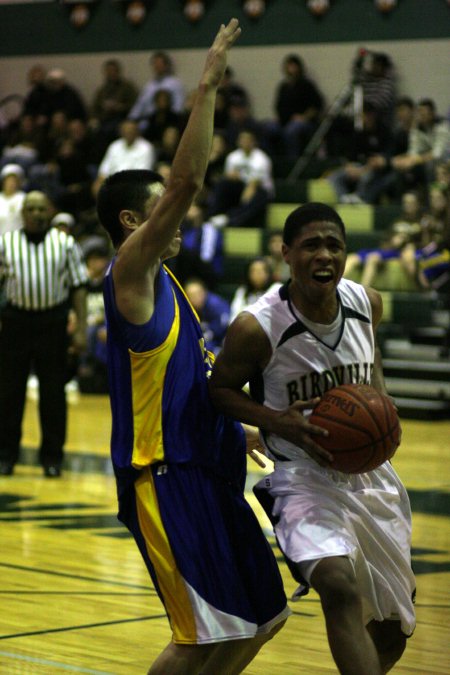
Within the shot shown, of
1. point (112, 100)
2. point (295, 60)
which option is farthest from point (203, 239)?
point (112, 100)

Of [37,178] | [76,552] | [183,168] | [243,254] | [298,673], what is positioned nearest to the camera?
[183,168]

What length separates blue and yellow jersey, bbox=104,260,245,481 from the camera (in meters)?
3.69

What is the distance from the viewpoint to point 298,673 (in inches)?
190

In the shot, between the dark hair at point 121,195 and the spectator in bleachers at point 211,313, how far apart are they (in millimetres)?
9961

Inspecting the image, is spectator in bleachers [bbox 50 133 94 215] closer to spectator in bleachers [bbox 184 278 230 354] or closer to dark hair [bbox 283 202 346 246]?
spectator in bleachers [bbox 184 278 230 354]

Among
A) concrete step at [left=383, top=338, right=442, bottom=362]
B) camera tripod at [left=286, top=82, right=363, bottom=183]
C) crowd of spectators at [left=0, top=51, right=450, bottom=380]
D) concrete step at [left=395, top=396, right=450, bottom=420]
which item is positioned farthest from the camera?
camera tripod at [left=286, top=82, right=363, bottom=183]

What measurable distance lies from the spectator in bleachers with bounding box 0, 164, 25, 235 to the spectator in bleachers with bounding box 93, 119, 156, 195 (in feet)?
4.15

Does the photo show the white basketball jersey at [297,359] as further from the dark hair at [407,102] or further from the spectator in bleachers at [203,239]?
the dark hair at [407,102]

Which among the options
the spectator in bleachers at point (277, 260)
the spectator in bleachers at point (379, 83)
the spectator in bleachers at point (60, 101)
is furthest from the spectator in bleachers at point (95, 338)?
the spectator in bleachers at point (60, 101)

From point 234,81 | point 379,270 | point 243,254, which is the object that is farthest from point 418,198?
→ point 234,81

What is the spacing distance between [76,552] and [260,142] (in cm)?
1164

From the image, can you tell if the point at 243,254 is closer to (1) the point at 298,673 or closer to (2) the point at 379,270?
(2) the point at 379,270

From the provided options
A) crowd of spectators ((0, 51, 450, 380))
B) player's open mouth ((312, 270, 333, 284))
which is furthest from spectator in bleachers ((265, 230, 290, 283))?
player's open mouth ((312, 270, 333, 284))

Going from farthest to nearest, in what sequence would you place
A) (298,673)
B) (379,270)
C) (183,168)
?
(379,270) → (298,673) → (183,168)
